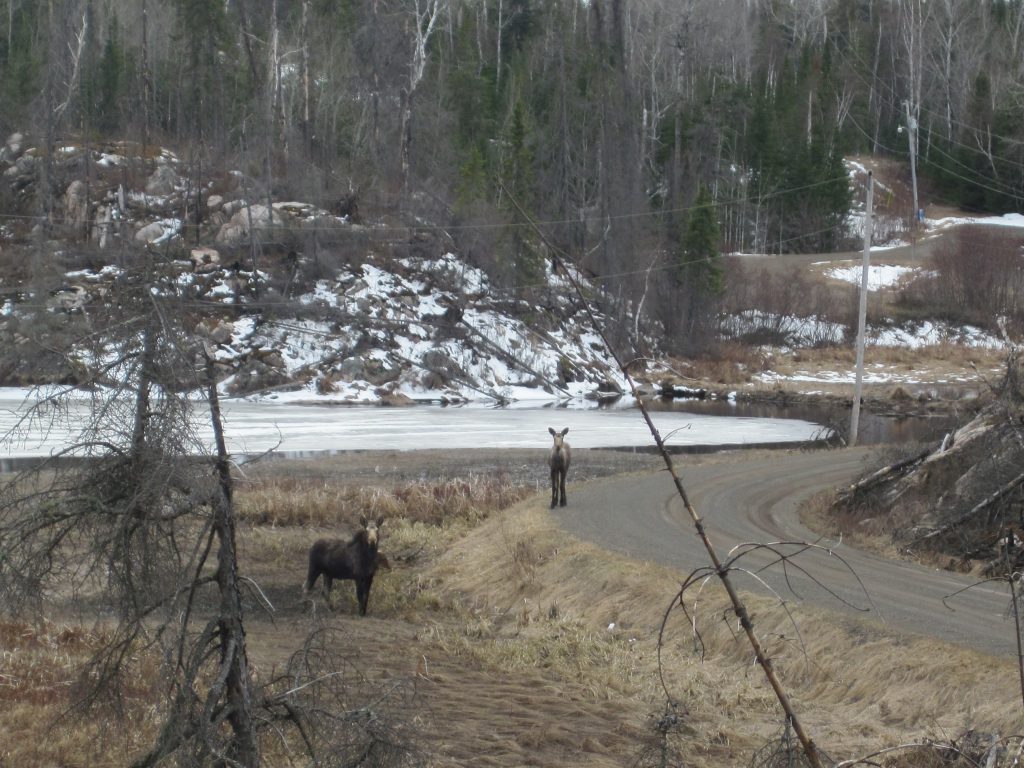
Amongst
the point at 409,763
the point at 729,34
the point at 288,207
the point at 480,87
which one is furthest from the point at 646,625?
the point at 729,34

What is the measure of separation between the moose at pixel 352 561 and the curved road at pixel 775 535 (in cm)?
455

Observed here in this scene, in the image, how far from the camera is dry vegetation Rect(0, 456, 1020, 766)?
9906 mm

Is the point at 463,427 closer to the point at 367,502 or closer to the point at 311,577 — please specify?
the point at 367,502

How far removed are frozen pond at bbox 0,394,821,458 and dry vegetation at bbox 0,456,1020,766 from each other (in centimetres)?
1513

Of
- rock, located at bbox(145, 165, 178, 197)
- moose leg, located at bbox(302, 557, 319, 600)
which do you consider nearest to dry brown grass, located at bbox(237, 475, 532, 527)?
moose leg, located at bbox(302, 557, 319, 600)

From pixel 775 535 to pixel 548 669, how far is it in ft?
22.9

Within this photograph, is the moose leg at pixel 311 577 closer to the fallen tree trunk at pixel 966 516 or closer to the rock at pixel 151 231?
the fallen tree trunk at pixel 966 516

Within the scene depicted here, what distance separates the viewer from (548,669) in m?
14.5

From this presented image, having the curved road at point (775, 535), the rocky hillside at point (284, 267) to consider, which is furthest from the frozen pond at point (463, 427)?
the curved road at point (775, 535)

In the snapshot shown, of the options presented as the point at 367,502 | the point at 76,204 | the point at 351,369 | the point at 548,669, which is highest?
the point at 76,204

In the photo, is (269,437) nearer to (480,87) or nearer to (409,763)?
(409,763)

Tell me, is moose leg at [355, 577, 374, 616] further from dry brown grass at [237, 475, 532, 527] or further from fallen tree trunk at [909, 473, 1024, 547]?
fallen tree trunk at [909, 473, 1024, 547]

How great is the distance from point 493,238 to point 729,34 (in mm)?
55303

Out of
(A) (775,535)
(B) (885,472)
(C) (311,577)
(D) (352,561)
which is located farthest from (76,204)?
(A) (775,535)
